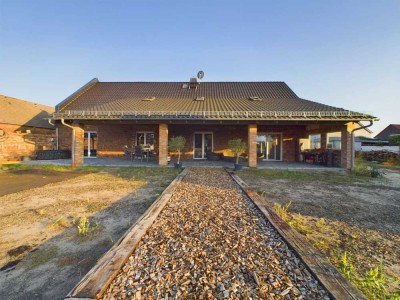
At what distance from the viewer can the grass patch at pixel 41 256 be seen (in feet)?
7.75

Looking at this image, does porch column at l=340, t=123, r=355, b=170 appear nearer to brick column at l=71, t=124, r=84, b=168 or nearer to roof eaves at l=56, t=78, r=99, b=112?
brick column at l=71, t=124, r=84, b=168

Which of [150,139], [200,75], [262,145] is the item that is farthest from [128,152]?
[262,145]

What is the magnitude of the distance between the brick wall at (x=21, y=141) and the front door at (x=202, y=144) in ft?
35.2

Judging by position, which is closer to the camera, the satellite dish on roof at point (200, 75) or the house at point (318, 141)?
the house at point (318, 141)

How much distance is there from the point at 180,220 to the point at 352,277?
7.44 feet

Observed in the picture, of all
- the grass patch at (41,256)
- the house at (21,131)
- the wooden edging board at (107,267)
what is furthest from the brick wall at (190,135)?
the grass patch at (41,256)

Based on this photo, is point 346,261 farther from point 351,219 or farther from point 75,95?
point 75,95

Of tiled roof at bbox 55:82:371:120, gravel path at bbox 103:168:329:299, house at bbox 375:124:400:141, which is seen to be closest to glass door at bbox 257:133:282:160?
tiled roof at bbox 55:82:371:120

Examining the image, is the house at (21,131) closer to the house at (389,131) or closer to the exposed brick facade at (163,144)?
the exposed brick facade at (163,144)

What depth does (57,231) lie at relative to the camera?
3203mm

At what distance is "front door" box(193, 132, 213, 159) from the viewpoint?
46.8 feet

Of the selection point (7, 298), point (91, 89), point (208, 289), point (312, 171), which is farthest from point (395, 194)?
point (91, 89)

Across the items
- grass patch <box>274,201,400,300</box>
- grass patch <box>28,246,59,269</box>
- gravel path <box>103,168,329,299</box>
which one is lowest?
grass patch <box>28,246,59,269</box>

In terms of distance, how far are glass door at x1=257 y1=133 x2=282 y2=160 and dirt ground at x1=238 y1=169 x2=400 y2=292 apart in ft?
23.8
